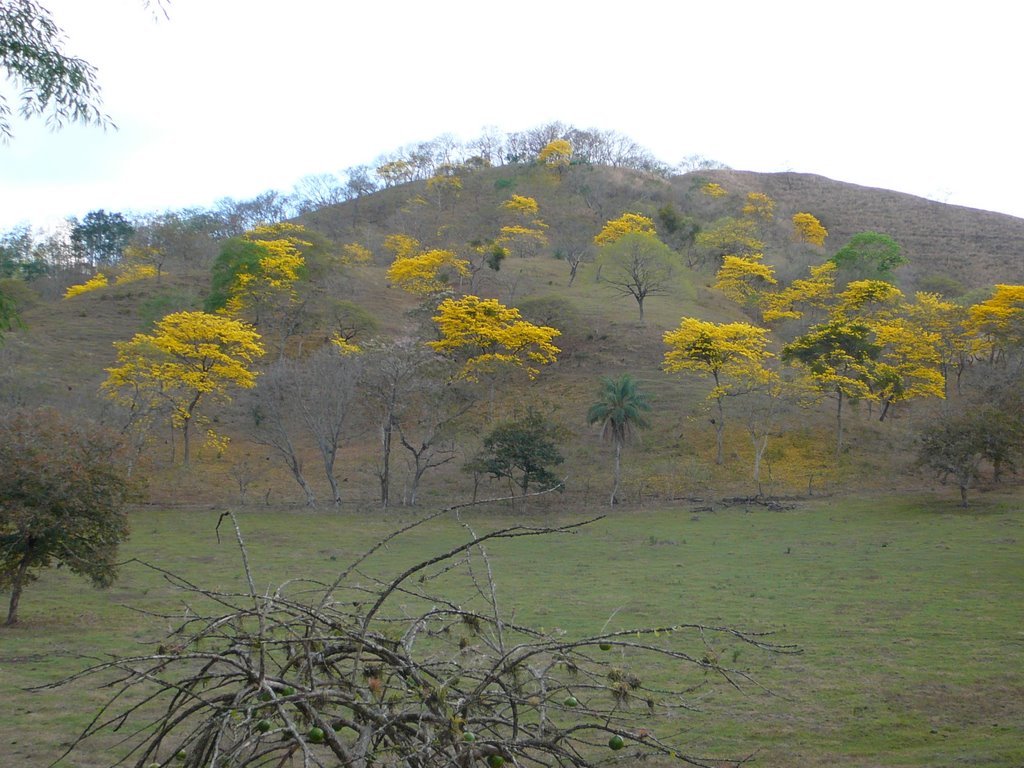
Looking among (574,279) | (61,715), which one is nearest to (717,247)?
(574,279)

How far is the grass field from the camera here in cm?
863

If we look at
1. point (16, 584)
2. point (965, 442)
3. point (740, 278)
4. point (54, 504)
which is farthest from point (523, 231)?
point (16, 584)

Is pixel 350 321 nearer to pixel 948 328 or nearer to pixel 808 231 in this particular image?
pixel 948 328

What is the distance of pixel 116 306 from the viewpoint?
53.9 metres

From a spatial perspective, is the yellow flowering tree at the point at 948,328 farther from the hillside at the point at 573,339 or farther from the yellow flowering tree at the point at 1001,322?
the hillside at the point at 573,339

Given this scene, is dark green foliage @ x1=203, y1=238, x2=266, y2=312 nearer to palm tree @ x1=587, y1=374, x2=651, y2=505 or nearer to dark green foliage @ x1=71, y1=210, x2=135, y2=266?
palm tree @ x1=587, y1=374, x2=651, y2=505

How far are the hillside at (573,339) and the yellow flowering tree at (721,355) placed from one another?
6.93ft

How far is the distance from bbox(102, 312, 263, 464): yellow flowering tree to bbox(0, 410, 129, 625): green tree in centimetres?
2081

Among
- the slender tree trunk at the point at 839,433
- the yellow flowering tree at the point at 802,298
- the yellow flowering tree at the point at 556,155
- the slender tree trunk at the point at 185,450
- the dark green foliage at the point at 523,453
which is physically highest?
the yellow flowering tree at the point at 556,155

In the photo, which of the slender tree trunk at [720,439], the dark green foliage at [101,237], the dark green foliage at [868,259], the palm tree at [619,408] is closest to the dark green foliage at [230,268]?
the palm tree at [619,408]

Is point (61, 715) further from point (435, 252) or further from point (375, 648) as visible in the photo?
point (435, 252)

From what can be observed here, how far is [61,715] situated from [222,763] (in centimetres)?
785

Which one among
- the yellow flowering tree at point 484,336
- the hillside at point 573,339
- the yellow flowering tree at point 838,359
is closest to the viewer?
the hillside at point 573,339

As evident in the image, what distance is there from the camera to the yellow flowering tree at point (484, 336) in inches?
1649
